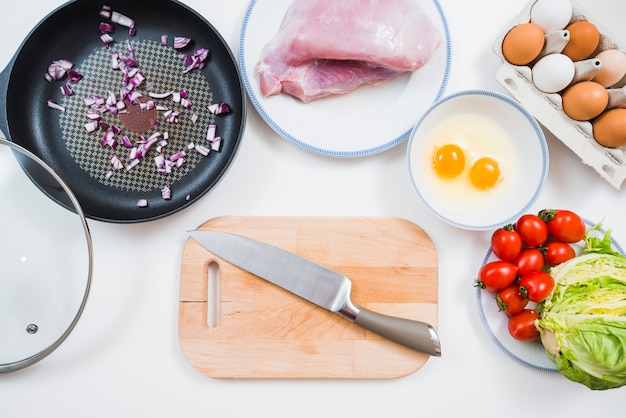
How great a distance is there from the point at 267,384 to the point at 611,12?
3.94ft

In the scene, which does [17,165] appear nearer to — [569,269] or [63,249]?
[63,249]

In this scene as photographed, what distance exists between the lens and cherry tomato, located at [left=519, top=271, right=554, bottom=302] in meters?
1.25

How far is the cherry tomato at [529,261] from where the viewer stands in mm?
1295

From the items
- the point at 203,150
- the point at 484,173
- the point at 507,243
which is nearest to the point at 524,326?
the point at 507,243

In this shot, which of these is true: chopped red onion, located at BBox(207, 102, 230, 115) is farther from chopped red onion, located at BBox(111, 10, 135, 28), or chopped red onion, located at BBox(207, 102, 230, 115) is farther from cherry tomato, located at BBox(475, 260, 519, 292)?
cherry tomato, located at BBox(475, 260, 519, 292)

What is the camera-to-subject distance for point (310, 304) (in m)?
1.33

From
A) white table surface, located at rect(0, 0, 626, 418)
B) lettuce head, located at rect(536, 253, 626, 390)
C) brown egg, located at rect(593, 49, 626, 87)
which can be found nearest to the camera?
lettuce head, located at rect(536, 253, 626, 390)

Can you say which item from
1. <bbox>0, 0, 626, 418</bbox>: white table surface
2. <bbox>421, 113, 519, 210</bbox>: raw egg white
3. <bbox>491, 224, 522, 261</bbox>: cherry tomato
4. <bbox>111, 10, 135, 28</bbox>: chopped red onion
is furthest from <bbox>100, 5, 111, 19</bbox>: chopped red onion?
<bbox>491, 224, 522, 261</bbox>: cherry tomato

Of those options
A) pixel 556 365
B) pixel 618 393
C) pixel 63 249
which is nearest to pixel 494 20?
pixel 556 365

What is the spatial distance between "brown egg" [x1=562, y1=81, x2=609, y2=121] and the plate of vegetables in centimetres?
22

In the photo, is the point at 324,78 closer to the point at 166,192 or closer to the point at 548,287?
the point at 166,192

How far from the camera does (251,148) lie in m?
1.39

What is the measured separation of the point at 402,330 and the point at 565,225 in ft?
1.42

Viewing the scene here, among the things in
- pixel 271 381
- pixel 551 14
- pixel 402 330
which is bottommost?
pixel 271 381
